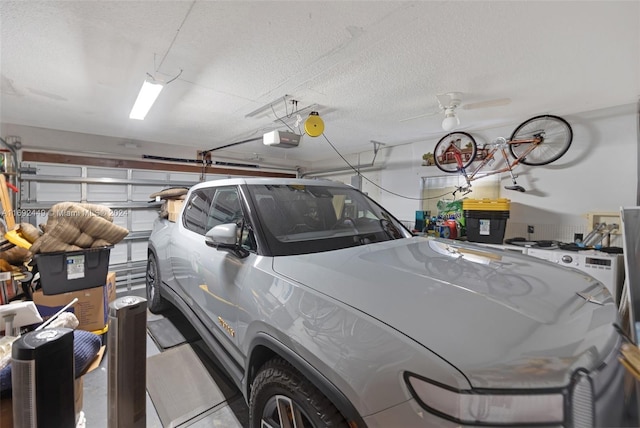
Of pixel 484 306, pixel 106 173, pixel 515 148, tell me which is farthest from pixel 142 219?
pixel 515 148

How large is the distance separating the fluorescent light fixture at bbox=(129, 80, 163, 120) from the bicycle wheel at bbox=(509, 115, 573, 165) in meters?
5.09

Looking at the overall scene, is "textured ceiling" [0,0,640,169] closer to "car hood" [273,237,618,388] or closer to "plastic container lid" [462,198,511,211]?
"plastic container lid" [462,198,511,211]

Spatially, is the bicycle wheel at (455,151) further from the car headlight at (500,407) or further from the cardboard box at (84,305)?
the cardboard box at (84,305)

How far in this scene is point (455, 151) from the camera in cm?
481

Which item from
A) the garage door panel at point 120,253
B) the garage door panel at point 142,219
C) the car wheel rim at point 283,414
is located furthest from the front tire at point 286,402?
the garage door panel at point 142,219

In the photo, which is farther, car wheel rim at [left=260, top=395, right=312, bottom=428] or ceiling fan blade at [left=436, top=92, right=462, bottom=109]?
ceiling fan blade at [left=436, top=92, right=462, bottom=109]

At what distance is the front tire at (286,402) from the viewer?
0.96 meters

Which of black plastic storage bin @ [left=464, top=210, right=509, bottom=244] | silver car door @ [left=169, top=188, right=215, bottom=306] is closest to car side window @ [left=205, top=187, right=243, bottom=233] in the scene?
silver car door @ [left=169, top=188, right=215, bottom=306]

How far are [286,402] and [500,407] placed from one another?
82cm

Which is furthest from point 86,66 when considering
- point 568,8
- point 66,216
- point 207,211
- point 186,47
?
point 568,8

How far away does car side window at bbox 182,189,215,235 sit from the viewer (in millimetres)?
2348

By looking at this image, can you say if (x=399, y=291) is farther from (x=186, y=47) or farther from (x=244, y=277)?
(x=186, y=47)

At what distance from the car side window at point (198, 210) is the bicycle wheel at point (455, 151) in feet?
14.2

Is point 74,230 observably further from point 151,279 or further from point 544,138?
point 544,138
